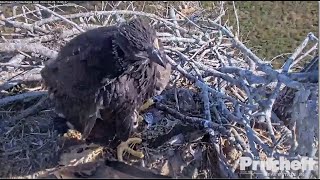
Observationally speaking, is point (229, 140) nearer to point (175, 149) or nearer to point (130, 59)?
point (175, 149)

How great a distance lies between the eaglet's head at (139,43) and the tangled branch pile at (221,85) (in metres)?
0.56

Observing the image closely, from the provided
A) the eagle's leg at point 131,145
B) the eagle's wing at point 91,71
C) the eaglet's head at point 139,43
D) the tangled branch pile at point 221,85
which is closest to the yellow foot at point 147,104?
the tangled branch pile at point 221,85

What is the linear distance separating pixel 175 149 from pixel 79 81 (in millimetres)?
872

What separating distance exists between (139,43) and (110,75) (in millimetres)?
295

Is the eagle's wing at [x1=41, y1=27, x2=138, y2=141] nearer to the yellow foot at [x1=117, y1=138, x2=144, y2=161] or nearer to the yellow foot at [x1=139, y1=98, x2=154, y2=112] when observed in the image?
the yellow foot at [x1=117, y1=138, x2=144, y2=161]

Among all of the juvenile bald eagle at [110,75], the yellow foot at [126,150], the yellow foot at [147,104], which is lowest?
the yellow foot at [126,150]

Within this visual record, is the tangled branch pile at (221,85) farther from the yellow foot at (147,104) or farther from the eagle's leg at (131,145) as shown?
the eagle's leg at (131,145)

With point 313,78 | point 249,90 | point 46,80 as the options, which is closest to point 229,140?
point 249,90

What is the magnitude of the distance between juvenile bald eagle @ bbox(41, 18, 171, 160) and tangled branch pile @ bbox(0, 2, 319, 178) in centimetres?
52

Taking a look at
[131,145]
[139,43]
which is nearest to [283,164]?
[139,43]

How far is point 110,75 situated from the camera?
12.7 feet

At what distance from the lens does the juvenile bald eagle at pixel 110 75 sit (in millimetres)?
3877

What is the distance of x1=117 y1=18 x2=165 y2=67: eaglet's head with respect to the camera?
3867 millimetres

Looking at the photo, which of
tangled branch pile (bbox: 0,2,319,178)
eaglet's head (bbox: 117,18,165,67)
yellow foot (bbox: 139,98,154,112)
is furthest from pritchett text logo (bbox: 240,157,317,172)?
yellow foot (bbox: 139,98,154,112)
